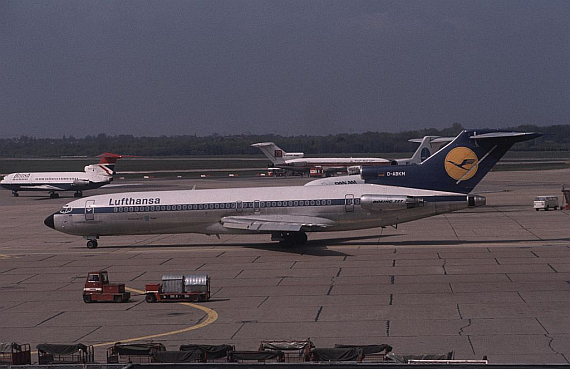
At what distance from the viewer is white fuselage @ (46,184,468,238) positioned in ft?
118

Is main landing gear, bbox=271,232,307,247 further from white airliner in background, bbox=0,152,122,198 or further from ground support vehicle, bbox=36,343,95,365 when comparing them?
white airliner in background, bbox=0,152,122,198

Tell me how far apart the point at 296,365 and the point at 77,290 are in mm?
16380

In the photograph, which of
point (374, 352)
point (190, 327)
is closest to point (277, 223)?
point (190, 327)

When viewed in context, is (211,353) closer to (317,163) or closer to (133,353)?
(133,353)

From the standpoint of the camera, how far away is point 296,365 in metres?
13.8

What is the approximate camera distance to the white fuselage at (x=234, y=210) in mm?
36031

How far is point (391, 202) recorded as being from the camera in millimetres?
35594

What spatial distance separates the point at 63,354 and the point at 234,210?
20836 millimetres

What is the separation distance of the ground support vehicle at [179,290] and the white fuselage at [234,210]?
956 centimetres

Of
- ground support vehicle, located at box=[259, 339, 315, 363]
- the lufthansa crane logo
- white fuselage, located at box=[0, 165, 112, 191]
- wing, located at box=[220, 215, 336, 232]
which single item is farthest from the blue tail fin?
white fuselage, located at box=[0, 165, 112, 191]

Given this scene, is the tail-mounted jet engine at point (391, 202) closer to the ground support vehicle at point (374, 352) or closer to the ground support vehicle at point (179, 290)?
the ground support vehicle at point (179, 290)

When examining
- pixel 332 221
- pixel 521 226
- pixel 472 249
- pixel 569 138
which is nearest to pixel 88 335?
pixel 332 221

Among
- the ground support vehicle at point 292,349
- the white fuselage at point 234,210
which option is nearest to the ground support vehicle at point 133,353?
the ground support vehicle at point 292,349

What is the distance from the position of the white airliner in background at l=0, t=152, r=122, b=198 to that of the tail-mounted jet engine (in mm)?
52227
